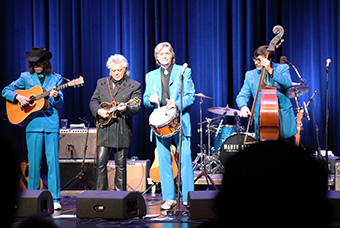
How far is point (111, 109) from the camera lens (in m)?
5.02

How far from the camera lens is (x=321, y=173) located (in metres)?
0.89

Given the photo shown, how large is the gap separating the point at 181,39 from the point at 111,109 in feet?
10.5

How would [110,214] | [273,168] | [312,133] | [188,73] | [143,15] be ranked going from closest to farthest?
[273,168] < [110,214] < [188,73] < [312,133] < [143,15]

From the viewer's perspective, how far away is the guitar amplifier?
6887 mm

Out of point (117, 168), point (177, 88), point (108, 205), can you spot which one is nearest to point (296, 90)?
point (177, 88)

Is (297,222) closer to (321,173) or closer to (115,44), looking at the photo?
(321,173)

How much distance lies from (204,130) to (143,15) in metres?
2.39

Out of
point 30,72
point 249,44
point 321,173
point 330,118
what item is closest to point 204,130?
point 249,44

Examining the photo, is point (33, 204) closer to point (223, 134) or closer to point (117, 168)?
point (117, 168)

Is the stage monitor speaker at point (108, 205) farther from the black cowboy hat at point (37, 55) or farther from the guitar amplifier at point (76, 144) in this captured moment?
the guitar amplifier at point (76, 144)

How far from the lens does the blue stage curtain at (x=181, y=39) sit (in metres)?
7.55

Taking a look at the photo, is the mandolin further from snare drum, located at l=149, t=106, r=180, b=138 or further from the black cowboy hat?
the black cowboy hat

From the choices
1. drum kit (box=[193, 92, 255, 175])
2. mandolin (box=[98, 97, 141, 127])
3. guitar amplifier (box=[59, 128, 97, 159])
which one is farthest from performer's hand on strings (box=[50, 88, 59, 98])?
drum kit (box=[193, 92, 255, 175])

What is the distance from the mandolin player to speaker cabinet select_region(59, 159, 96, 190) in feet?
5.89
